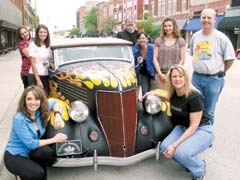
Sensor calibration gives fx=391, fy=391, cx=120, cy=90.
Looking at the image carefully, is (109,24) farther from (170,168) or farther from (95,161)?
(95,161)

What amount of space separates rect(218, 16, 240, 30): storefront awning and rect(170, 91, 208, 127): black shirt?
102ft

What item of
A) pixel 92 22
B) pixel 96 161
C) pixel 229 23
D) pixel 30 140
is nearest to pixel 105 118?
pixel 96 161

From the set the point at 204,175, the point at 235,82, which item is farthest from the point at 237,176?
the point at 235,82

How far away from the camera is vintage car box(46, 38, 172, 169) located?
483 cm

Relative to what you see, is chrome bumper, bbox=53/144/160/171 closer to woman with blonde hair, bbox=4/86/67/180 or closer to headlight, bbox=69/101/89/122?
woman with blonde hair, bbox=4/86/67/180

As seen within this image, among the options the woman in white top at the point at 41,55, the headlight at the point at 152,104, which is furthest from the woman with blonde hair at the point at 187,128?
the woman in white top at the point at 41,55

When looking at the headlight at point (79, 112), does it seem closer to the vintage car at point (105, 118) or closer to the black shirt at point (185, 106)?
the vintage car at point (105, 118)

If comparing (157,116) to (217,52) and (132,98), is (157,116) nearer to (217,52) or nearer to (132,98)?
(132,98)

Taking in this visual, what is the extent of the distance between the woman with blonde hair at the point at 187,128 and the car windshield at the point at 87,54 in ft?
4.61

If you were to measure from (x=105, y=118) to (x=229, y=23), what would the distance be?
33.3 metres

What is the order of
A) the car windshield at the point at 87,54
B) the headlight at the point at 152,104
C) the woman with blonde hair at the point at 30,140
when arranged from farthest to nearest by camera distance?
the car windshield at the point at 87,54
the headlight at the point at 152,104
the woman with blonde hair at the point at 30,140

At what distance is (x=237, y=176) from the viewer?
4965mm

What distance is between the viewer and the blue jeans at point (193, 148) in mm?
4641

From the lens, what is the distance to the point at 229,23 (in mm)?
36031
